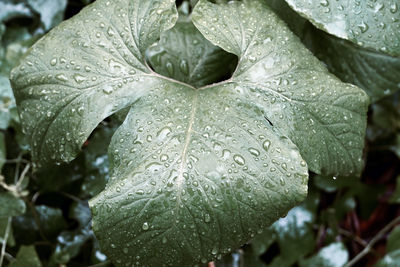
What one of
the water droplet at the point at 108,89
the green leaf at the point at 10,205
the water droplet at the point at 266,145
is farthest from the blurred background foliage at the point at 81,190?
the water droplet at the point at 266,145

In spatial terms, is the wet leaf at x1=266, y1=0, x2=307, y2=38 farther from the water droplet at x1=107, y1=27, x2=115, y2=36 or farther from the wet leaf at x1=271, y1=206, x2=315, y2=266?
the wet leaf at x1=271, y1=206, x2=315, y2=266

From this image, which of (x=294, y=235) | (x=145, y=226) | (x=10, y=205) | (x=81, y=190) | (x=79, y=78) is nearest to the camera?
(x=145, y=226)

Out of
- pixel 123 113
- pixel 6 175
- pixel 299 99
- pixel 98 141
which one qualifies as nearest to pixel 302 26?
pixel 299 99

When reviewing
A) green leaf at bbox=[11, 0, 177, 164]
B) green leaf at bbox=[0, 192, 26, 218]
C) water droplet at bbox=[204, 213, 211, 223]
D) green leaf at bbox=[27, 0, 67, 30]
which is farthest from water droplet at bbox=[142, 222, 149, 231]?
green leaf at bbox=[27, 0, 67, 30]

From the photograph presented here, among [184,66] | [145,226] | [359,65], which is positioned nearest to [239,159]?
[145,226]

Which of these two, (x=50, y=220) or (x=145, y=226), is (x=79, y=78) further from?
(x=50, y=220)

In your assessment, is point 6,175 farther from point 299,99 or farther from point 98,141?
point 299,99

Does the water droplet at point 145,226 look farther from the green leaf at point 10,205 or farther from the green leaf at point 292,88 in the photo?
the green leaf at point 10,205
